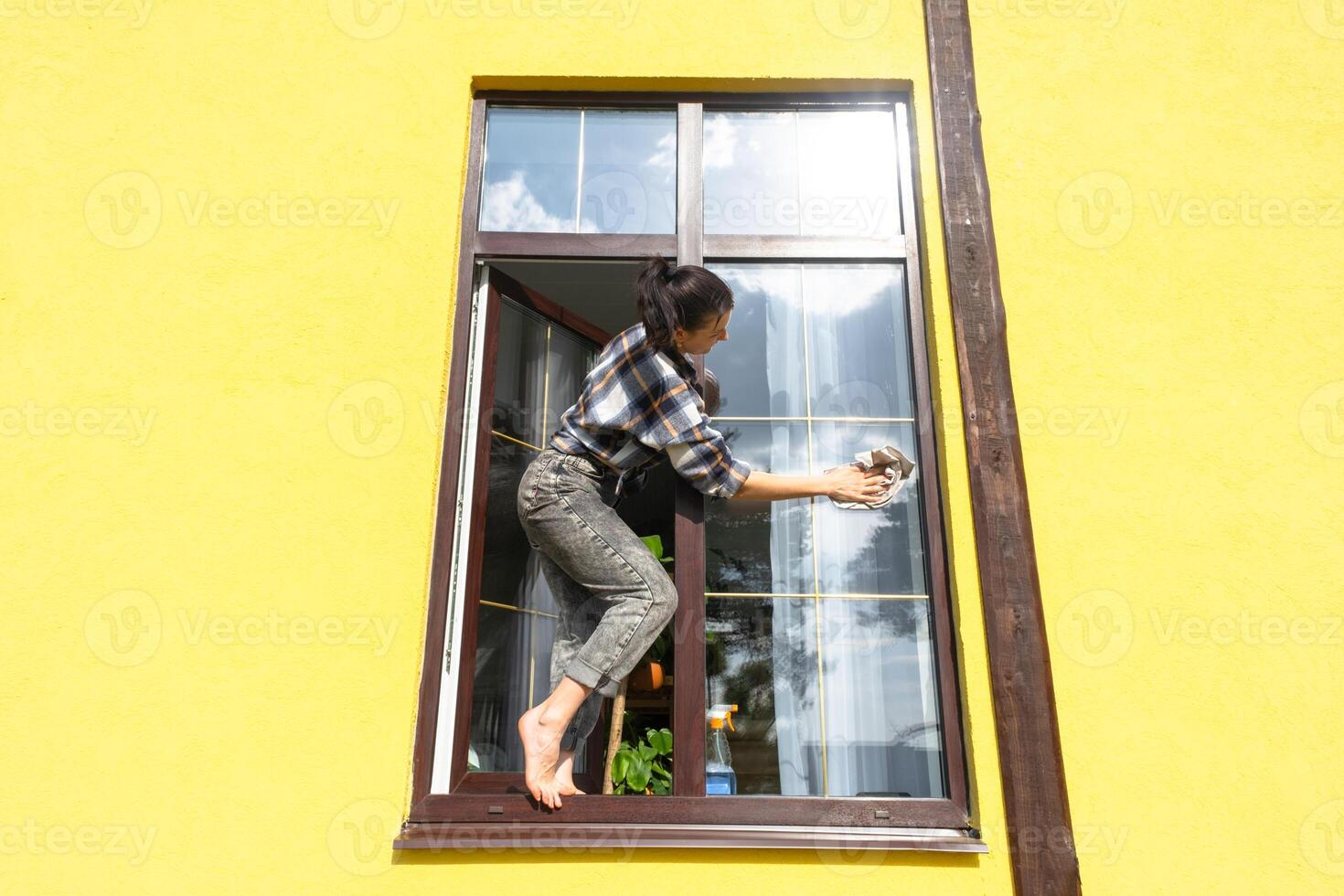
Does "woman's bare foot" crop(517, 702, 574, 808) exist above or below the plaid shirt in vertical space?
below

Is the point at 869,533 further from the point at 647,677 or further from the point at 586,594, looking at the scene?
the point at 647,677

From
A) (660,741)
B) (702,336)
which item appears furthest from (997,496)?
(660,741)

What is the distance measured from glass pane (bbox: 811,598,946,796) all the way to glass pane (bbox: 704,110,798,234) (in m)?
1.25

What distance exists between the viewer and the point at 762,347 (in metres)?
2.83

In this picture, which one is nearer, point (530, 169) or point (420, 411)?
point (420, 411)

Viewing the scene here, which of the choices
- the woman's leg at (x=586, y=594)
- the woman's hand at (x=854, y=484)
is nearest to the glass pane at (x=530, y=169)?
the woman's leg at (x=586, y=594)

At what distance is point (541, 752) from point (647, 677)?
879 millimetres

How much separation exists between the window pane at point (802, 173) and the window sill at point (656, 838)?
70.7 inches

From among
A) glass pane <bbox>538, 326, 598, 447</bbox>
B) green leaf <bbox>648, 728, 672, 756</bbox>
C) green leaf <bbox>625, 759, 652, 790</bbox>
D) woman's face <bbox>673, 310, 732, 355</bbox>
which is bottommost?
green leaf <bbox>625, 759, 652, 790</bbox>

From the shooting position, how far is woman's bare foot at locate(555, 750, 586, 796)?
240cm

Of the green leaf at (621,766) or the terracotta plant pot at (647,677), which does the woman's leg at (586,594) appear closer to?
the green leaf at (621,766)

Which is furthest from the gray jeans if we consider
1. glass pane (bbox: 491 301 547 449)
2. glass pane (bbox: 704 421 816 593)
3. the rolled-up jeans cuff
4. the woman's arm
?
glass pane (bbox: 491 301 547 449)

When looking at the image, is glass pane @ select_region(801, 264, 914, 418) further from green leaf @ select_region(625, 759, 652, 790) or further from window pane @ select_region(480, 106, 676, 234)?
green leaf @ select_region(625, 759, 652, 790)

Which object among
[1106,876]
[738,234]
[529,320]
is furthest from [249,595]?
[1106,876]
